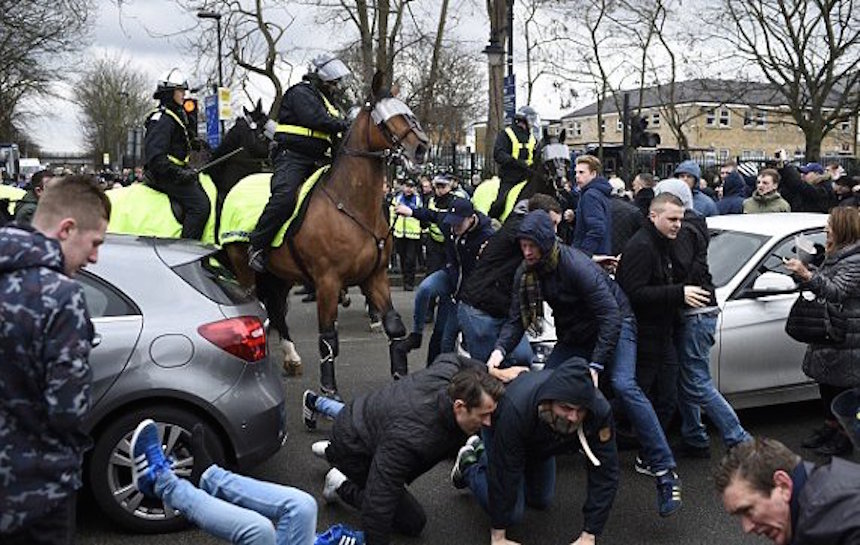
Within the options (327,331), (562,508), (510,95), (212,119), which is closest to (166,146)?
(327,331)

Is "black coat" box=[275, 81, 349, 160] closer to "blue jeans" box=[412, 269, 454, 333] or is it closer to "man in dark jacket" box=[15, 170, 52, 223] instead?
"blue jeans" box=[412, 269, 454, 333]

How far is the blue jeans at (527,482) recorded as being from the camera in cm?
475

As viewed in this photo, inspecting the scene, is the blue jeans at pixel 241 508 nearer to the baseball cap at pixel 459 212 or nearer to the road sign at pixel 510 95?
the baseball cap at pixel 459 212

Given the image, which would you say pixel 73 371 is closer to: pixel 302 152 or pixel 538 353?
pixel 538 353

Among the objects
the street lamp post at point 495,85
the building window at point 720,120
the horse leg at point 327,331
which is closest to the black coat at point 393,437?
the horse leg at point 327,331

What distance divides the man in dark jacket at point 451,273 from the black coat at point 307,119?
1014mm

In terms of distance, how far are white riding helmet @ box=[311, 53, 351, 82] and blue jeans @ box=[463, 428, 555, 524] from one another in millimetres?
3784

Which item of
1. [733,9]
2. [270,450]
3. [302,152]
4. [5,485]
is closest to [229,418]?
[270,450]

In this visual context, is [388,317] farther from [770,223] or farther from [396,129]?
[770,223]

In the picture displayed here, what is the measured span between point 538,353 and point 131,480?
2851 millimetres

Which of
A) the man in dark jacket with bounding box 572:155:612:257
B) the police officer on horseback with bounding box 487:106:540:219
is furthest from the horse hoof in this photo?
the man in dark jacket with bounding box 572:155:612:257

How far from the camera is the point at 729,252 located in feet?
22.3

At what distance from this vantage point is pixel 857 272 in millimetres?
5484

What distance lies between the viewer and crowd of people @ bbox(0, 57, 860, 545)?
275 centimetres
